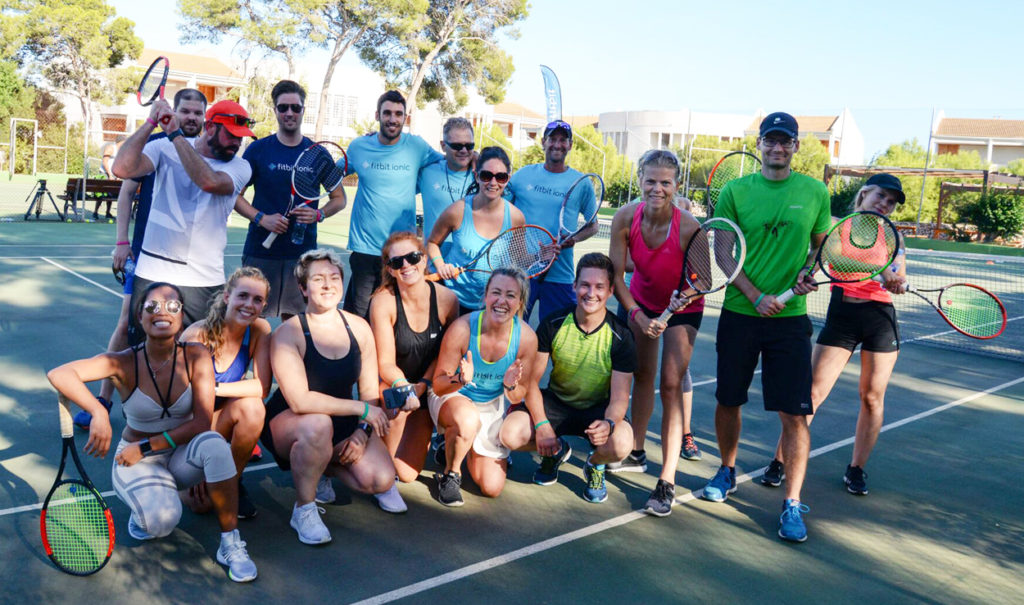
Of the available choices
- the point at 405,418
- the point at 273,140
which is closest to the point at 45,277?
the point at 273,140

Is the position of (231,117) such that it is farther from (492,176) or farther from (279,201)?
(492,176)

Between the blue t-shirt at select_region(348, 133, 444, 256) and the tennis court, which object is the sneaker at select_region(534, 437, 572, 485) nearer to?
Answer: the tennis court

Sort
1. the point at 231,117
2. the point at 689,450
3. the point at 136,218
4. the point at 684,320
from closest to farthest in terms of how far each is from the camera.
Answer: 1. the point at 231,117
2. the point at 684,320
3. the point at 136,218
4. the point at 689,450

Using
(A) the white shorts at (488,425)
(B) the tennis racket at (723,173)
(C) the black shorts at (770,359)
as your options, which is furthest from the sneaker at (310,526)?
(B) the tennis racket at (723,173)

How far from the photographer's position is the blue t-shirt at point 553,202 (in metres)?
5.85

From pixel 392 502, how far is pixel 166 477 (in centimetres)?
116

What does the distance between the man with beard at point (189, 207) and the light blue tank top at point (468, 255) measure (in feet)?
4.58

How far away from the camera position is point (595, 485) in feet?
15.6

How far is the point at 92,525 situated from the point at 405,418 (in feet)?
5.56

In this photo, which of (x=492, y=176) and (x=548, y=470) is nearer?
(x=548, y=470)

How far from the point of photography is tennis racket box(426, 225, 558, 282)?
5.21 metres

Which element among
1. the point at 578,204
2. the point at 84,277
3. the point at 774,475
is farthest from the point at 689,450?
the point at 84,277

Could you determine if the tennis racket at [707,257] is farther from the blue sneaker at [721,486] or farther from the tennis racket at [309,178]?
the tennis racket at [309,178]

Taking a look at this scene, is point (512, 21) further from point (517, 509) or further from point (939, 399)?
point (517, 509)
